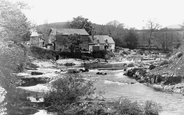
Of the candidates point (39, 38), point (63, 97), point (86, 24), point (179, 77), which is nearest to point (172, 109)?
point (63, 97)

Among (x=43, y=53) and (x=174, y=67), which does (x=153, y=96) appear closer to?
(x=174, y=67)

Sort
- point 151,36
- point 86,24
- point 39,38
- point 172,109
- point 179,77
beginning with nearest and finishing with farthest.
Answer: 1. point 172,109
2. point 179,77
3. point 39,38
4. point 86,24
5. point 151,36

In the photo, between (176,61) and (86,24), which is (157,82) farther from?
(86,24)

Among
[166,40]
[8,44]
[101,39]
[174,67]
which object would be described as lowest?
[174,67]

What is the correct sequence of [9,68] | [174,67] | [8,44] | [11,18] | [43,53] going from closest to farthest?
[9,68], [11,18], [8,44], [174,67], [43,53]

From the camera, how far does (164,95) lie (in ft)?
78.7

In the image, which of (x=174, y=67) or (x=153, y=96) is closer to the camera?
(x=153, y=96)

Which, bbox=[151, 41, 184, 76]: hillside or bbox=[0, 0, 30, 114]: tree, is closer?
bbox=[0, 0, 30, 114]: tree

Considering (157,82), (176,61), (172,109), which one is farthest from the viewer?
(176,61)

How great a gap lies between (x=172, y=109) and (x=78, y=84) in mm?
7233

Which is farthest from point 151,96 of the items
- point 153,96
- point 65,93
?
point 65,93

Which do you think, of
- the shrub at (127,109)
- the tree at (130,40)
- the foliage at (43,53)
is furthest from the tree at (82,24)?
the shrub at (127,109)

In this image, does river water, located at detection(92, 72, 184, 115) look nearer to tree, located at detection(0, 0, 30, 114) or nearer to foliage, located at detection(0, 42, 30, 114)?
foliage, located at detection(0, 42, 30, 114)

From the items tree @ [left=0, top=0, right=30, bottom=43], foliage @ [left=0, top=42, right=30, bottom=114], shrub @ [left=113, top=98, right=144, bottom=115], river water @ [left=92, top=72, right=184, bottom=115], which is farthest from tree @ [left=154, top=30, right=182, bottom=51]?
foliage @ [left=0, top=42, right=30, bottom=114]
